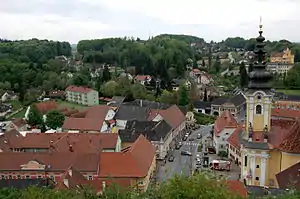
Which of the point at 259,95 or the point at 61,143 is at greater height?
the point at 259,95

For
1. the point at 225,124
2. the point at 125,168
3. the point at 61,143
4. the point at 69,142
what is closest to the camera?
the point at 125,168

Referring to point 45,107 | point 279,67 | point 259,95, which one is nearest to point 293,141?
point 259,95

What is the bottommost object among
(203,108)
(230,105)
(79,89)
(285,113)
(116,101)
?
(203,108)

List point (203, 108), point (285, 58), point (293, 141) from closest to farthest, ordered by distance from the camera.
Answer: point (293, 141) < point (203, 108) < point (285, 58)

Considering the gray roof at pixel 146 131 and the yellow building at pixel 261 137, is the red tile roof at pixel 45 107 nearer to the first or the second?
the gray roof at pixel 146 131

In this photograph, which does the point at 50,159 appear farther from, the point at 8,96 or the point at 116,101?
the point at 8,96

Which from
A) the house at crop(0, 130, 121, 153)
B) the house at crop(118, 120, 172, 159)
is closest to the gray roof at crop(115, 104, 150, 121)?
the house at crop(118, 120, 172, 159)
